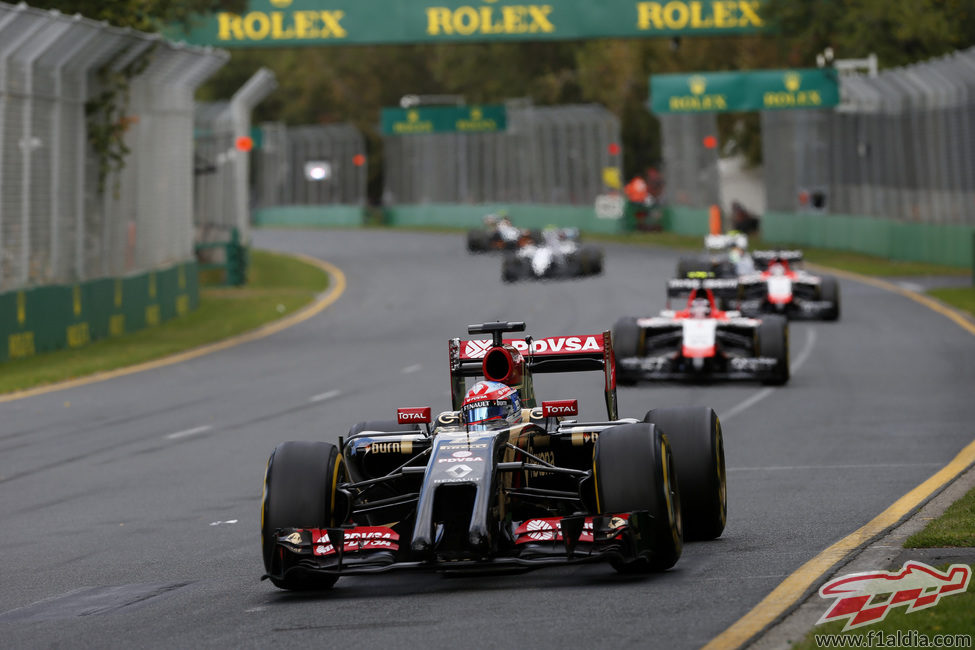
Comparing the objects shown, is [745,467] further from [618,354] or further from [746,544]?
[618,354]

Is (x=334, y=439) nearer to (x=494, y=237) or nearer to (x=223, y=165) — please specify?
(x=223, y=165)

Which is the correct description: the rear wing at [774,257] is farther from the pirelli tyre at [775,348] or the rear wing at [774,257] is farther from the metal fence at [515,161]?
the metal fence at [515,161]

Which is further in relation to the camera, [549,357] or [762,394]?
[762,394]

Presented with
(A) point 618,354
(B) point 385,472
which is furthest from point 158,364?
(B) point 385,472

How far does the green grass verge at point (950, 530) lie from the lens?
902cm

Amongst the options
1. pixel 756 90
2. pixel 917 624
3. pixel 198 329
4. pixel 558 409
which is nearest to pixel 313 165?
pixel 756 90

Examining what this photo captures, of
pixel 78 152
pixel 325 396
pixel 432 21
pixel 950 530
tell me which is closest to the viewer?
pixel 950 530

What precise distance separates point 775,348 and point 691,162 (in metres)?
45.9

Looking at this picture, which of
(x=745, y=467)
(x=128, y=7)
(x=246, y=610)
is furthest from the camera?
(x=128, y=7)

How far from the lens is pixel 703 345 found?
20.5 metres

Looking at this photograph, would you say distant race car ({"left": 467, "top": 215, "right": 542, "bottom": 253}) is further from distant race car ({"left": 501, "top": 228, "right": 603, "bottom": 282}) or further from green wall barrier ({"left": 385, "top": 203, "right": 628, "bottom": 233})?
green wall barrier ({"left": 385, "top": 203, "right": 628, "bottom": 233})

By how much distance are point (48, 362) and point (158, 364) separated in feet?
4.89

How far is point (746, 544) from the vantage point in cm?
989

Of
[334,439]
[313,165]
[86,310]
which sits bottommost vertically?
[334,439]
